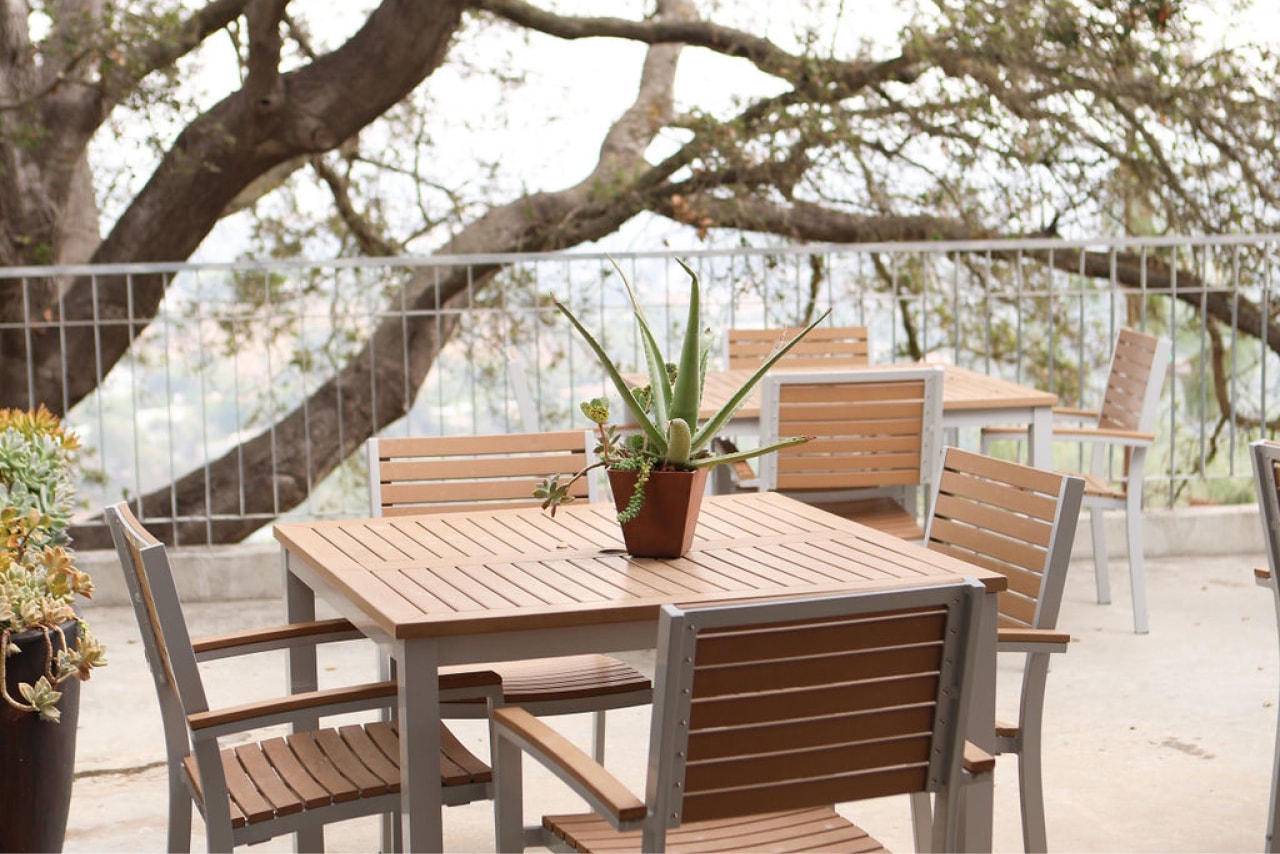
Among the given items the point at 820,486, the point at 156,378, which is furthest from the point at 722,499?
the point at 156,378

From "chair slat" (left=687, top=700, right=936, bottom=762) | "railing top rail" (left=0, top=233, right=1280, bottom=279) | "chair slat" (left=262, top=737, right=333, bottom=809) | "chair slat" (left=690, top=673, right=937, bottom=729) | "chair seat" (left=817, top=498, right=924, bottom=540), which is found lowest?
"chair slat" (left=262, top=737, right=333, bottom=809)

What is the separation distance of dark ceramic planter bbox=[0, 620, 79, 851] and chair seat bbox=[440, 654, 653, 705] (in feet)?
2.63

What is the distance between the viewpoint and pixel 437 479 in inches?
155

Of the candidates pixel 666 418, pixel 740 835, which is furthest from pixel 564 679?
pixel 740 835

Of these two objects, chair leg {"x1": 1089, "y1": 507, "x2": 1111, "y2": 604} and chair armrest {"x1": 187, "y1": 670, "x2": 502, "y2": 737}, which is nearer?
chair armrest {"x1": 187, "y1": 670, "x2": 502, "y2": 737}

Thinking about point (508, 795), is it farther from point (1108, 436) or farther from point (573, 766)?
point (1108, 436)

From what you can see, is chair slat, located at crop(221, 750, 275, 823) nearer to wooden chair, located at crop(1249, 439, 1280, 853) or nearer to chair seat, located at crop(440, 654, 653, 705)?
chair seat, located at crop(440, 654, 653, 705)

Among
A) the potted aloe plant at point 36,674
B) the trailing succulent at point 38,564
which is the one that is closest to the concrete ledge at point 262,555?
the trailing succulent at point 38,564

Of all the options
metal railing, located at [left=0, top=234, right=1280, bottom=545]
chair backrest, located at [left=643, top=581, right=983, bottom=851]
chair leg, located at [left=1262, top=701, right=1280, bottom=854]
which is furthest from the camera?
metal railing, located at [left=0, top=234, right=1280, bottom=545]

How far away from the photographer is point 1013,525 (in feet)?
10.6

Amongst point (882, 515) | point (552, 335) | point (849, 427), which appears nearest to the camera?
point (849, 427)

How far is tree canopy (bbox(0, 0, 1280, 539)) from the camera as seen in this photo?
798 centimetres

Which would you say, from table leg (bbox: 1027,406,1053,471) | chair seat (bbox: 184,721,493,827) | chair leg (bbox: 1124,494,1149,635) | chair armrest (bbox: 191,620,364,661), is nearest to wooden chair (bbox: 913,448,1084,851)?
chair seat (bbox: 184,721,493,827)

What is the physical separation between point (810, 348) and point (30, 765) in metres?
3.87
